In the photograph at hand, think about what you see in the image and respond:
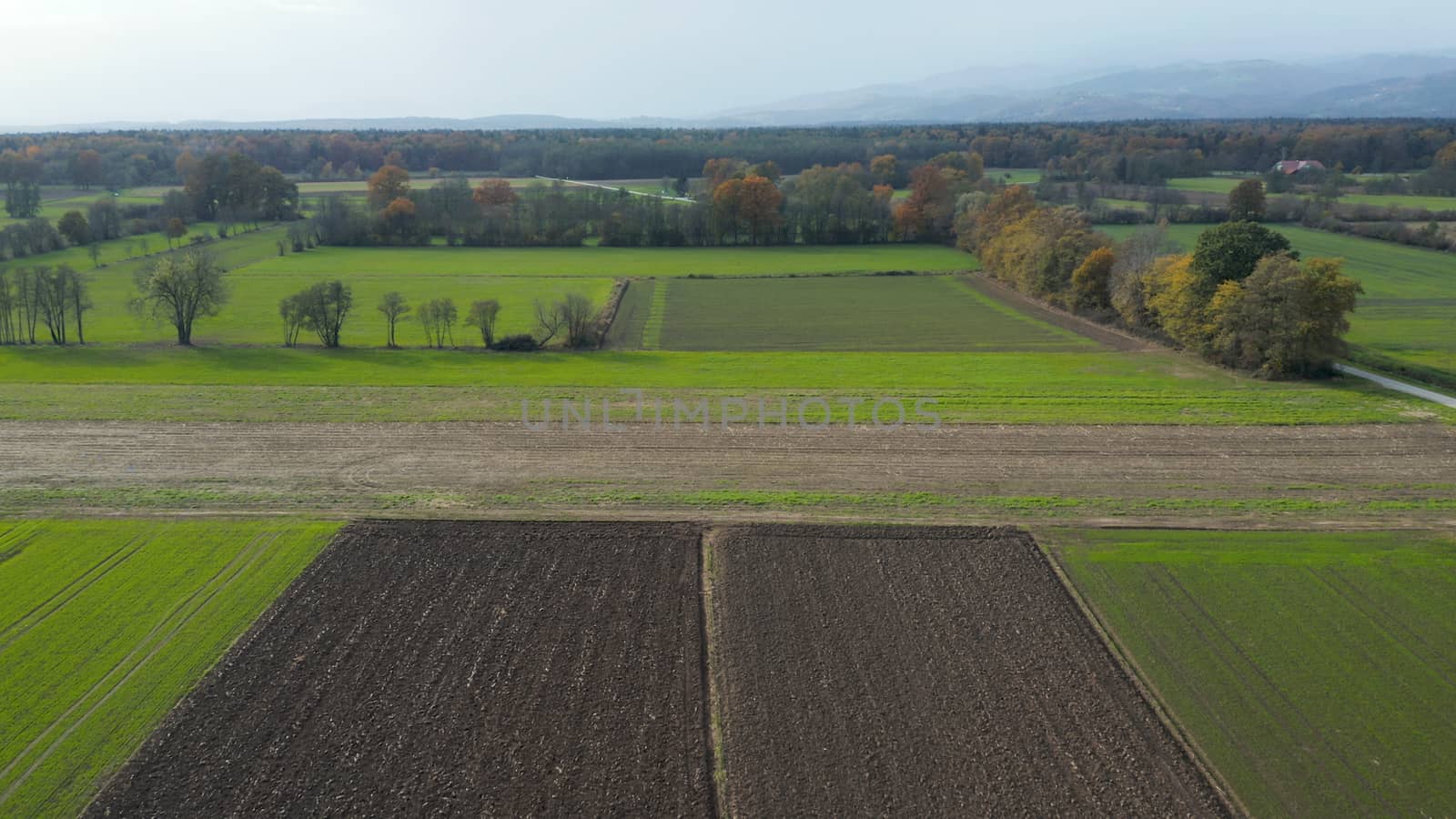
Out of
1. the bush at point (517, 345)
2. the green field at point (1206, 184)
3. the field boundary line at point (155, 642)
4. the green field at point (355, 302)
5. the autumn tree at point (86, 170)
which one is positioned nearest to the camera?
the field boundary line at point (155, 642)

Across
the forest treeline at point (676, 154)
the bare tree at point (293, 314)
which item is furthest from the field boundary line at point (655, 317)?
the forest treeline at point (676, 154)

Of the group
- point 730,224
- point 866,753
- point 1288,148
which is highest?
point 1288,148

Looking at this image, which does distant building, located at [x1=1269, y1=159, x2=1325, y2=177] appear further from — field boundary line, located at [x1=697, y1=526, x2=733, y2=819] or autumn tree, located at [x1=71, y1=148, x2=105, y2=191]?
autumn tree, located at [x1=71, y1=148, x2=105, y2=191]

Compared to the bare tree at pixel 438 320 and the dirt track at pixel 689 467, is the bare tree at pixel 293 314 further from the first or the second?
the dirt track at pixel 689 467

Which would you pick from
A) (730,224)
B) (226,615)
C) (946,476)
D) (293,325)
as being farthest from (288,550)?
(730,224)

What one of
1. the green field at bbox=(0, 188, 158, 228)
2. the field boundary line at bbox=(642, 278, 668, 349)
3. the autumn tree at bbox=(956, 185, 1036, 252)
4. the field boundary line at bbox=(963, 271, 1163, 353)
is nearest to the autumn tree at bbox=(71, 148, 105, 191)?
the green field at bbox=(0, 188, 158, 228)

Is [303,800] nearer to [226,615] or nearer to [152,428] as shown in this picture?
[226,615]
